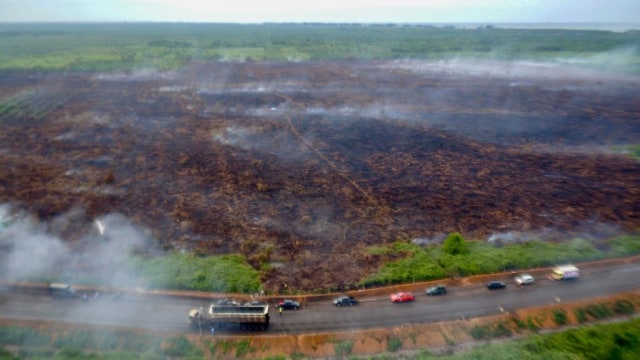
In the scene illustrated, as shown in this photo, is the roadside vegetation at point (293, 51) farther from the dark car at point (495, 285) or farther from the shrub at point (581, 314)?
the dark car at point (495, 285)

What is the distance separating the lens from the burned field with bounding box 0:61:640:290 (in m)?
42.9

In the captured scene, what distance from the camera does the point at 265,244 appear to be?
133 feet

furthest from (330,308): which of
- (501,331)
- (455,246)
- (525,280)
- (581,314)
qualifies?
(581,314)

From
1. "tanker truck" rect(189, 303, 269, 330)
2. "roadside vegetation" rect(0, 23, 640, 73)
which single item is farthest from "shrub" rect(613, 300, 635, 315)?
"roadside vegetation" rect(0, 23, 640, 73)

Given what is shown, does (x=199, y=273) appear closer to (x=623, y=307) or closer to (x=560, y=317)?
(x=560, y=317)

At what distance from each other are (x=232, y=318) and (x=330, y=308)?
22.7 feet

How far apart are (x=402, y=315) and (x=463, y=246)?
423 inches

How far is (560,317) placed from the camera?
30.6m

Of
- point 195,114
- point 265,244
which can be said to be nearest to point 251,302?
point 265,244

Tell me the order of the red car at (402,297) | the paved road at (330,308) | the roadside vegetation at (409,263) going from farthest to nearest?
the roadside vegetation at (409,263) → the red car at (402,297) → the paved road at (330,308)

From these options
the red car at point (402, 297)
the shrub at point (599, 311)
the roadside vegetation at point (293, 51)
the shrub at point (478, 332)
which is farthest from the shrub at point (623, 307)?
the roadside vegetation at point (293, 51)

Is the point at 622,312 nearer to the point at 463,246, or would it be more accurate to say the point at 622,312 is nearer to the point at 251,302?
the point at 463,246

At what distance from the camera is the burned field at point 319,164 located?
4291 cm

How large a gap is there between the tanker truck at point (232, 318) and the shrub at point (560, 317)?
19.7 m
